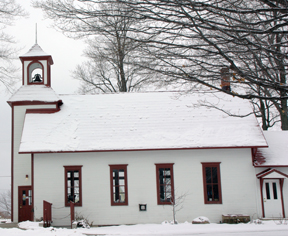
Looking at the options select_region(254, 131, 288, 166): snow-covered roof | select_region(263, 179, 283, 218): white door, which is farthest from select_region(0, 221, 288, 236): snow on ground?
select_region(254, 131, 288, 166): snow-covered roof

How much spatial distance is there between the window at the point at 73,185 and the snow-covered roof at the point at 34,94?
475 cm

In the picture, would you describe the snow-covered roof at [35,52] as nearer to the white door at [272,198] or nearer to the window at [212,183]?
the window at [212,183]

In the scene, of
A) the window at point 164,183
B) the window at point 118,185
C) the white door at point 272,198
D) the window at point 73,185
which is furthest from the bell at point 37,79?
the white door at point 272,198

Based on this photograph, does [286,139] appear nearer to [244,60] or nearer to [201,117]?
[201,117]

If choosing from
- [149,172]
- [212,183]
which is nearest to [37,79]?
[149,172]

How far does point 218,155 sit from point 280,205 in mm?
3948

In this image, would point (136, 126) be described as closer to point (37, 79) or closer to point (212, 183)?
point (212, 183)

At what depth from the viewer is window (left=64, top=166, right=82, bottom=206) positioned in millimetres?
17469

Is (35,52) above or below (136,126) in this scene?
above

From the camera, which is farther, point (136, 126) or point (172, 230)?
point (136, 126)

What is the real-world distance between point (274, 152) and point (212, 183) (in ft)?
13.2

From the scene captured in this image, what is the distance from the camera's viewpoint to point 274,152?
60.5 feet

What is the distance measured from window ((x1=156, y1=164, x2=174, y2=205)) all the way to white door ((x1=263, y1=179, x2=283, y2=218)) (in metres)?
4.81

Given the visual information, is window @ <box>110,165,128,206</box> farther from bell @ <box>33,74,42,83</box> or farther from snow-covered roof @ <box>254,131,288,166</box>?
bell @ <box>33,74,42,83</box>
